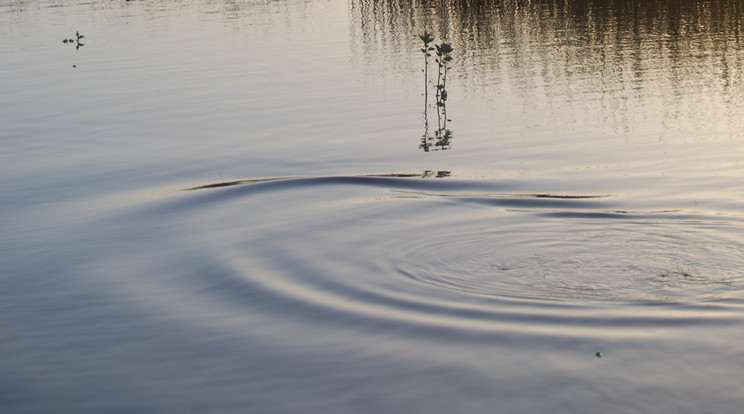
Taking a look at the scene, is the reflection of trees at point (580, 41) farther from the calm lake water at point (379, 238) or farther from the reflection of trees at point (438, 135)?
the reflection of trees at point (438, 135)

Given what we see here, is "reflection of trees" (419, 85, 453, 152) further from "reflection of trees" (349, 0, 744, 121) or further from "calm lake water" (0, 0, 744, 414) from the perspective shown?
"reflection of trees" (349, 0, 744, 121)

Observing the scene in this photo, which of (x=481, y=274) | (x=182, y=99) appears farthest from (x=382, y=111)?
(x=481, y=274)

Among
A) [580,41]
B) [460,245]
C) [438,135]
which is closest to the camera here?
[460,245]

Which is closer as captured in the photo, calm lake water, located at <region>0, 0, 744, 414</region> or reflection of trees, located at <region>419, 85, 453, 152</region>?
calm lake water, located at <region>0, 0, 744, 414</region>

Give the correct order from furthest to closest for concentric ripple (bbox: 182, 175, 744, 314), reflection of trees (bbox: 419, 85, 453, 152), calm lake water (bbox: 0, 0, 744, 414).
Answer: reflection of trees (bbox: 419, 85, 453, 152), concentric ripple (bbox: 182, 175, 744, 314), calm lake water (bbox: 0, 0, 744, 414)

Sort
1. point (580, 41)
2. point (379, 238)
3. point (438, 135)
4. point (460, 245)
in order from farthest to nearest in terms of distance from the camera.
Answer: point (580, 41) → point (438, 135) → point (379, 238) → point (460, 245)

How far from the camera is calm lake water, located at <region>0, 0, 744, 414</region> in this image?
7.38 meters

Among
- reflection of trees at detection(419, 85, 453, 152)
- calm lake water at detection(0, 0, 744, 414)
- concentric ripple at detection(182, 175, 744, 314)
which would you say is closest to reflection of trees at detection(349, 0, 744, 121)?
calm lake water at detection(0, 0, 744, 414)

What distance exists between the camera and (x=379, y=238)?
10805 mm

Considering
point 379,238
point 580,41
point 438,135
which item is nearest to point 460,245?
point 379,238

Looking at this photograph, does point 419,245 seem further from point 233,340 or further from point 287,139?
point 287,139

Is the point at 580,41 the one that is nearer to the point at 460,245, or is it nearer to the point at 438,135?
the point at 438,135

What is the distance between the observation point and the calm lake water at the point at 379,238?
738 centimetres

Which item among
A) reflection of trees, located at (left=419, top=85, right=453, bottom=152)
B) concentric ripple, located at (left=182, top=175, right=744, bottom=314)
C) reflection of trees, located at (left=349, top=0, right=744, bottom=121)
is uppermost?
reflection of trees, located at (left=349, top=0, right=744, bottom=121)
